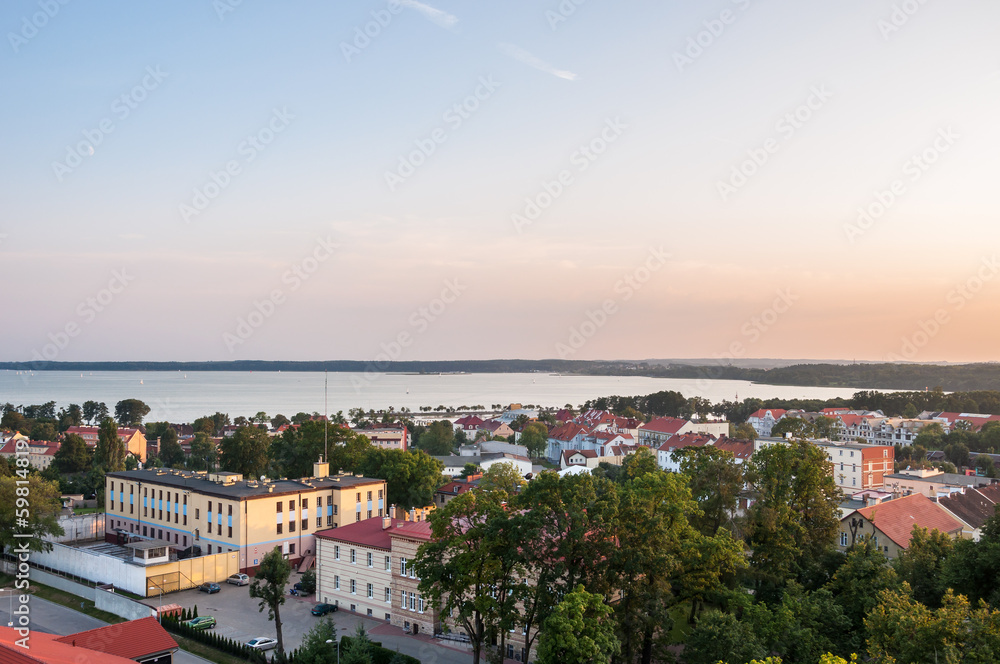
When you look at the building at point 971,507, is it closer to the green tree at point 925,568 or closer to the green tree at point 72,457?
the green tree at point 925,568

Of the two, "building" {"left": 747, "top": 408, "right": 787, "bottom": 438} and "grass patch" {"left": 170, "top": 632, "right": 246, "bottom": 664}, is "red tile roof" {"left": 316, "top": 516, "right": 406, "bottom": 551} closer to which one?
"grass patch" {"left": 170, "top": 632, "right": 246, "bottom": 664}

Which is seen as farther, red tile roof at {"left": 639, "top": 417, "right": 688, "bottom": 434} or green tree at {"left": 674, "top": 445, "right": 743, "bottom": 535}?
red tile roof at {"left": 639, "top": 417, "right": 688, "bottom": 434}

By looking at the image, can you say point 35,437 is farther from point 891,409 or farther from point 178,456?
point 891,409

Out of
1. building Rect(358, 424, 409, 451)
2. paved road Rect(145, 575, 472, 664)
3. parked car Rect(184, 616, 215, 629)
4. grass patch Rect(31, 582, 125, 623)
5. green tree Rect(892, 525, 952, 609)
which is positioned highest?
green tree Rect(892, 525, 952, 609)

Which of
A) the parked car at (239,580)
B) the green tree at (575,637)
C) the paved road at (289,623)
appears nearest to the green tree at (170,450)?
the parked car at (239,580)

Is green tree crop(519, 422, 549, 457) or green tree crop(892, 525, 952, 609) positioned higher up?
green tree crop(892, 525, 952, 609)

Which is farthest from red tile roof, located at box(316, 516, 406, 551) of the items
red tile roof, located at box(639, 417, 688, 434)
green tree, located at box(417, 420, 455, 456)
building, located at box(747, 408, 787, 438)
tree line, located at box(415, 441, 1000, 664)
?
building, located at box(747, 408, 787, 438)

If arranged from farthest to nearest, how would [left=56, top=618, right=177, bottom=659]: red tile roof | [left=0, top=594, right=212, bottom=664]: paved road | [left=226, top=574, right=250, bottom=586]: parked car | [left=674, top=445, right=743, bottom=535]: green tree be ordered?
[left=226, top=574, right=250, bottom=586]: parked car → [left=0, top=594, right=212, bottom=664]: paved road → [left=674, top=445, right=743, bottom=535]: green tree → [left=56, top=618, right=177, bottom=659]: red tile roof

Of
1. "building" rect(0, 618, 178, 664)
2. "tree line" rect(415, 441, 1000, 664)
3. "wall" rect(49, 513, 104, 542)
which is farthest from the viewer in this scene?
"wall" rect(49, 513, 104, 542)
